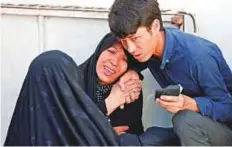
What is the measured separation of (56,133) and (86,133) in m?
0.09

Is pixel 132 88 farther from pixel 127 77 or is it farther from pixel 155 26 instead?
pixel 155 26

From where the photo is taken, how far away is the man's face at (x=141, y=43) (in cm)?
165

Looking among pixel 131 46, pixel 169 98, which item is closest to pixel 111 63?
pixel 131 46

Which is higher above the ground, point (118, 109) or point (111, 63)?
point (111, 63)

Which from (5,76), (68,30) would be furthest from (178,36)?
(5,76)

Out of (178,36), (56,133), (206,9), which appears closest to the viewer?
(56,133)

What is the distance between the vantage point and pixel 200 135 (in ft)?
5.24

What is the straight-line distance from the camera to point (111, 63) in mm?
1825

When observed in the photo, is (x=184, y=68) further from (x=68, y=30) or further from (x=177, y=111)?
(x=68, y=30)

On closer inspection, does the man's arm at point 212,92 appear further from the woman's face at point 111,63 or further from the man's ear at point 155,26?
the woman's face at point 111,63

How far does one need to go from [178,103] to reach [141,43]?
23 cm

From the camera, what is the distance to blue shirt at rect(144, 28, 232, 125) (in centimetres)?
166

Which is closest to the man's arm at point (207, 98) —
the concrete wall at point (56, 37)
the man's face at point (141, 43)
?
the man's face at point (141, 43)

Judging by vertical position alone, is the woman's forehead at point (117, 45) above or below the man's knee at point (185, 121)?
above
